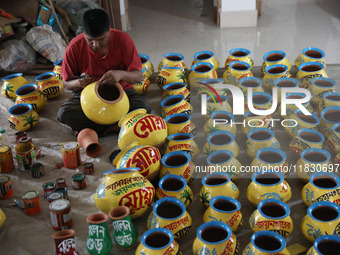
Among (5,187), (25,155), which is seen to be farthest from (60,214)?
(25,155)

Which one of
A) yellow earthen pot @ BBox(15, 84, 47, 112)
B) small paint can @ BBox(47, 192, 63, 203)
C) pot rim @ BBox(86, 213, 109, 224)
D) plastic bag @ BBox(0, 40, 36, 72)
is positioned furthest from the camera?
plastic bag @ BBox(0, 40, 36, 72)

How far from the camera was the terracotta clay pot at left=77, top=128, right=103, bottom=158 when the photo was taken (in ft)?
7.79

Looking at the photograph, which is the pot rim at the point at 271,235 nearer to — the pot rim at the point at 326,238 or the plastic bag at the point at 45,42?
the pot rim at the point at 326,238

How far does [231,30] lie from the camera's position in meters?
4.42

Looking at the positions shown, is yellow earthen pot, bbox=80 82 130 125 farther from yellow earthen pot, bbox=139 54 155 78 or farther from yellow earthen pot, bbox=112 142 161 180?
yellow earthen pot, bbox=139 54 155 78

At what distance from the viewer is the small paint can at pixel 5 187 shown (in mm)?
2078

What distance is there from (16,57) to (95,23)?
136cm

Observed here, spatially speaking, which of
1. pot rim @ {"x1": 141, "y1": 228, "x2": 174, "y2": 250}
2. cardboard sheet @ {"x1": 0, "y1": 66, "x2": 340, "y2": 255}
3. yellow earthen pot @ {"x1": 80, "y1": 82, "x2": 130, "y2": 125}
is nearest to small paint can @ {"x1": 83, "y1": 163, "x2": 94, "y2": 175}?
cardboard sheet @ {"x1": 0, "y1": 66, "x2": 340, "y2": 255}

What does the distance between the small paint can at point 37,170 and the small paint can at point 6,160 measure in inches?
5.3

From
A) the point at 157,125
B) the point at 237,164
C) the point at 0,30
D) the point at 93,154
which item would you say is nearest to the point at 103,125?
the point at 93,154

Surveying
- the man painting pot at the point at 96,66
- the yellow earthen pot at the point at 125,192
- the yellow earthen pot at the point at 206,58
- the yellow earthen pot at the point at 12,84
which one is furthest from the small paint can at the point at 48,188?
the yellow earthen pot at the point at 206,58

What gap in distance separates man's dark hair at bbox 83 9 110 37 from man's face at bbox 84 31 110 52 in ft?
0.08

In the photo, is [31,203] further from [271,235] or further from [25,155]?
[271,235]

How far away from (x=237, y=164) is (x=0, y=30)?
7.27ft
